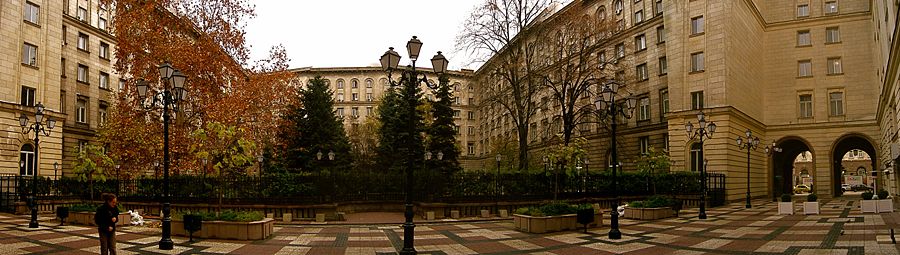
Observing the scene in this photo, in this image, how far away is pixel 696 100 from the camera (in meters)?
→ 37.3

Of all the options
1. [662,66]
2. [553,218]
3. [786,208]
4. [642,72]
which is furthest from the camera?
[642,72]

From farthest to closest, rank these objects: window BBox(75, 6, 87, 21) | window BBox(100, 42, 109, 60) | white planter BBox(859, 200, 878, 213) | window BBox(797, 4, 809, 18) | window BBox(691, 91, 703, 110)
Result: window BBox(100, 42, 109, 60)
window BBox(797, 4, 809, 18)
window BBox(75, 6, 87, 21)
window BBox(691, 91, 703, 110)
white planter BBox(859, 200, 878, 213)

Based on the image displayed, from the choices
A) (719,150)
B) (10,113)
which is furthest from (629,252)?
(10,113)

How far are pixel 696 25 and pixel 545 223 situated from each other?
24338mm

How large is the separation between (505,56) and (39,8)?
Result: 1092 inches

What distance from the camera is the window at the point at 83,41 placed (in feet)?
142

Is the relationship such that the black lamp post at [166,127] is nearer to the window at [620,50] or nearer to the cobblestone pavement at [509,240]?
the cobblestone pavement at [509,240]

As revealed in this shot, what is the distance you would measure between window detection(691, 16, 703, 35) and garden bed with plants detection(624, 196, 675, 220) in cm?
1605

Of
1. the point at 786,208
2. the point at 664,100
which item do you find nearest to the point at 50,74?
the point at 664,100

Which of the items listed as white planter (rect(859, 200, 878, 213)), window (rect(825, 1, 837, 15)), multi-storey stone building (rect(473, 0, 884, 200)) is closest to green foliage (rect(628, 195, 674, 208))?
white planter (rect(859, 200, 878, 213))

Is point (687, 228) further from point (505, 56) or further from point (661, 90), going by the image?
point (661, 90)

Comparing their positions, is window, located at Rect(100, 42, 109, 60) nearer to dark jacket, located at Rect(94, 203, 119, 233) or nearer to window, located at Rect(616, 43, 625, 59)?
dark jacket, located at Rect(94, 203, 119, 233)

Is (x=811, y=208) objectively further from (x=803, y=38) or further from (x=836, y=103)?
(x=803, y=38)

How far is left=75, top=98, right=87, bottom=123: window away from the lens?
43541 mm
